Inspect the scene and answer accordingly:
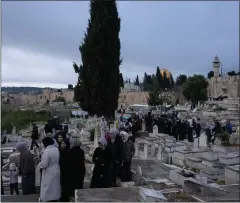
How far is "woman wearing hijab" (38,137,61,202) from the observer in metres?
5.83

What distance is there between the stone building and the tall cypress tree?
59.2 m

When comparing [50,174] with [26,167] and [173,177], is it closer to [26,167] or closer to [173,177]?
[26,167]

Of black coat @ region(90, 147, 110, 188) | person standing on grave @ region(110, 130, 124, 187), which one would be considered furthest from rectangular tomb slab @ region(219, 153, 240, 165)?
black coat @ region(90, 147, 110, 188)

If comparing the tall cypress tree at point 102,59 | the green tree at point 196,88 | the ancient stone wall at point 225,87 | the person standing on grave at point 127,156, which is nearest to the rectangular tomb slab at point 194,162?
the person standing on grave at point 127,156

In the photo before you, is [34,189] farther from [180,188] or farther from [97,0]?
[97,0]

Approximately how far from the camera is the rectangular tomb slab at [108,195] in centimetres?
602

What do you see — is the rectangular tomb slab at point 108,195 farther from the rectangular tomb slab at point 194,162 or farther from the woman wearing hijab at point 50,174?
the rectangular tomb slab at point 194,162

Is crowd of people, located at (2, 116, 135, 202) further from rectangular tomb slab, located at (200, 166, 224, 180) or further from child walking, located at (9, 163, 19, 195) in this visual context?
rectangular tomb slab, located at (200, 166, 224, 180)

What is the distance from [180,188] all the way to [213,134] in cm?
1051

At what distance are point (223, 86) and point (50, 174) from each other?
75979 mm

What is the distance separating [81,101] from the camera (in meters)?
19.6

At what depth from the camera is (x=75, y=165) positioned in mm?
6520

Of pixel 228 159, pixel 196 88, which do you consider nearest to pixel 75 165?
pixel 228 159

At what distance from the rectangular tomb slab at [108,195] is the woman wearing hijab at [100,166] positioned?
14.1 inches
